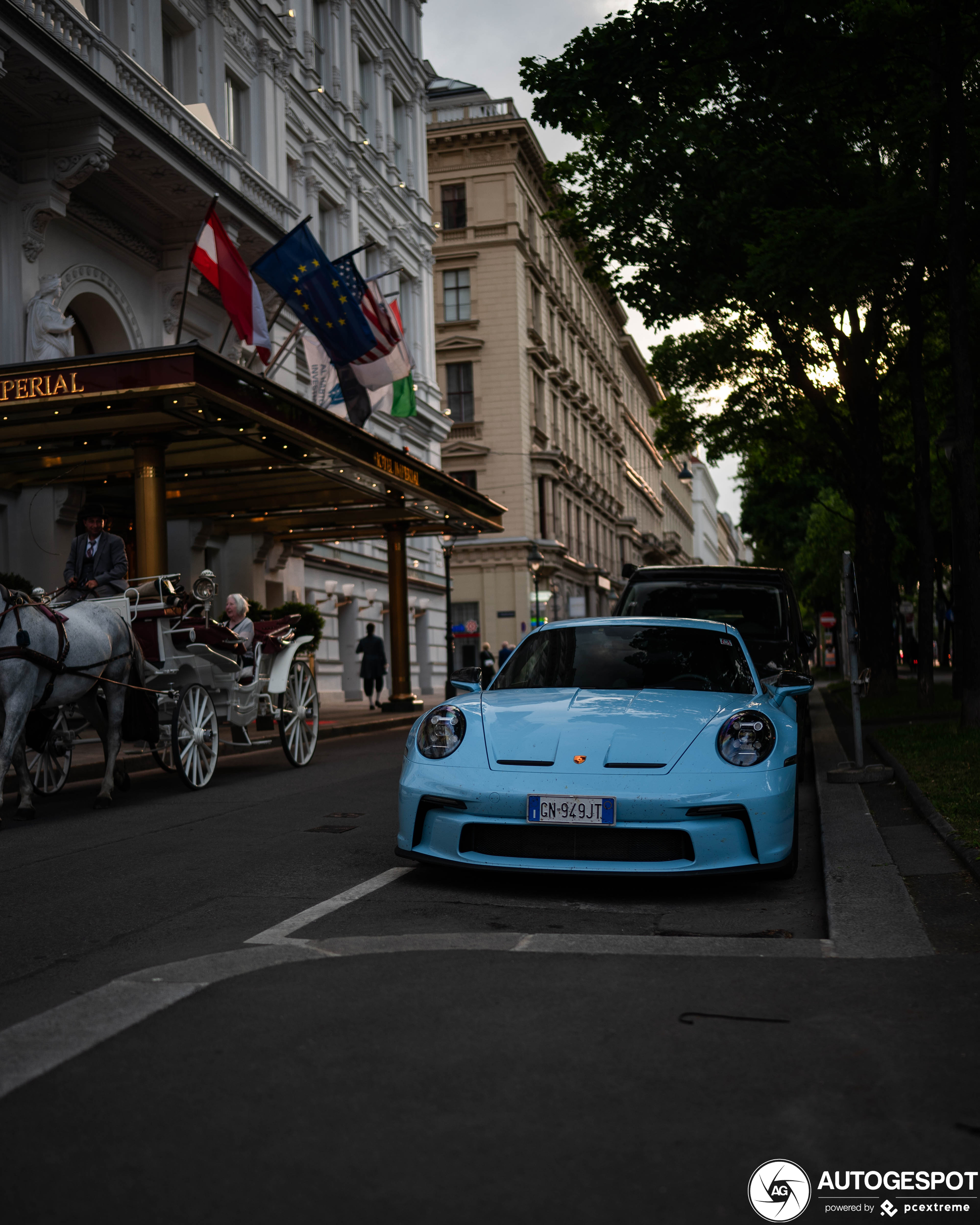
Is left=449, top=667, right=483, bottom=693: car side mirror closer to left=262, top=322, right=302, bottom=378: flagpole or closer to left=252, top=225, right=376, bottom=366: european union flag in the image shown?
left=252, top=225, right=376, bottom=366: european union flag

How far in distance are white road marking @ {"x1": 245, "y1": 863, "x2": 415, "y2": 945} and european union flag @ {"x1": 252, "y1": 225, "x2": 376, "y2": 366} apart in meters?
15.9

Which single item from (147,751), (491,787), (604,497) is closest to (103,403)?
(147,751)

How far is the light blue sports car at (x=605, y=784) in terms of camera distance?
607 centimetres

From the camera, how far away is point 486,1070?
346 cm

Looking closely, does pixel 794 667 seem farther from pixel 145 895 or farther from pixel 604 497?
pixel 604 497

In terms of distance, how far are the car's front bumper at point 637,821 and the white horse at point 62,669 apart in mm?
4156

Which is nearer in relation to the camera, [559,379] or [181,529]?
[181,529]

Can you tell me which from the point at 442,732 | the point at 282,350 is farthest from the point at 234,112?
the point at 442,732

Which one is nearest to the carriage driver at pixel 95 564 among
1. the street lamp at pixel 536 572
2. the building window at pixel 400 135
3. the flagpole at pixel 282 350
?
the flagpole at pixel 282 350

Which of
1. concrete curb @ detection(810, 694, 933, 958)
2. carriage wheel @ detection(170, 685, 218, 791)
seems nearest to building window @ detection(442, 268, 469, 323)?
carriage wheel @ detection(170, 685, 218, 791)

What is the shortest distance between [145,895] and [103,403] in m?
11.0

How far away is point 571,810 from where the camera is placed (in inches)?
239

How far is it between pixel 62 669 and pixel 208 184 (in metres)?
16.7

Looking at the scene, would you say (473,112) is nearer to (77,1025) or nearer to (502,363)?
(502,363)
